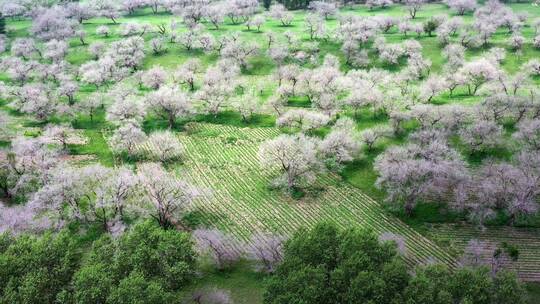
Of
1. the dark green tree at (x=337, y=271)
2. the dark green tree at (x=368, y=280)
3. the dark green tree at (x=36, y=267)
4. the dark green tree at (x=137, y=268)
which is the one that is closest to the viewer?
the dark green tree at (x=368, y=280)

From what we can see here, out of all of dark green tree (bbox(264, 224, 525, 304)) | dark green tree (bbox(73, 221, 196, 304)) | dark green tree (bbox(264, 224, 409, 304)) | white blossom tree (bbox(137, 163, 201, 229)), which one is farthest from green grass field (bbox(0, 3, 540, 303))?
dark green tree (bbox(264, 224, 525, 304))

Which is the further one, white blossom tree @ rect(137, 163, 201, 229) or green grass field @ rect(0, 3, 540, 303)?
white blossom tree @ rect(137, 163, 201, 229)

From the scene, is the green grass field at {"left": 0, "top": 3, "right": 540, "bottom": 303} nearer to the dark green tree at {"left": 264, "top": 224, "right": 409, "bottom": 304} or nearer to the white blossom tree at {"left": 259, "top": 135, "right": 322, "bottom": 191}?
the white blossom tree at {"left": 259, "top": 135, "right": 322, "bottom": 191}

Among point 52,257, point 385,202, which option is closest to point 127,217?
point 52,257

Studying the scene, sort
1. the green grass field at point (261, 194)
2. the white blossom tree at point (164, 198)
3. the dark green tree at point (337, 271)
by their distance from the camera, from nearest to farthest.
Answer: the dark green tree at point (337, 271) → the green grass field at point (261, 194) → the white blossom tree at point (164, 198)

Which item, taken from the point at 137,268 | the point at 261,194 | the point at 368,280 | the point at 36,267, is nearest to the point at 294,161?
the point at 261,194

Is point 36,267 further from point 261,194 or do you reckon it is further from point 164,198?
point 261,194

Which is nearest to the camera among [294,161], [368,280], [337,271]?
[368,280]

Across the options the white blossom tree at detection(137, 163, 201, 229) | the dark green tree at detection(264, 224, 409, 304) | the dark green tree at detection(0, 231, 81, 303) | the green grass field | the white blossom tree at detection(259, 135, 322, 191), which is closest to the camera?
the dark green tree at detection(264, 224, 409, 304)

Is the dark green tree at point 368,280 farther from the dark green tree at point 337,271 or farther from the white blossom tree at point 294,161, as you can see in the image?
the white blossom tree at point 294,161

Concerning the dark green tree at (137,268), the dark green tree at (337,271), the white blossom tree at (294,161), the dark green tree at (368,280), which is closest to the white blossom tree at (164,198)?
the dark green tree at (137,268)

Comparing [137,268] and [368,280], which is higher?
[368,280]

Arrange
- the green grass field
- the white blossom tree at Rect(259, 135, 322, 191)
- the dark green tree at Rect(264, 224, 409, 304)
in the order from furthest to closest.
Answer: the white blossom tree at Rect(259, 135, 322, 191), the green grass field, the dark green tree at Rect(264, 224, 409, 304)
